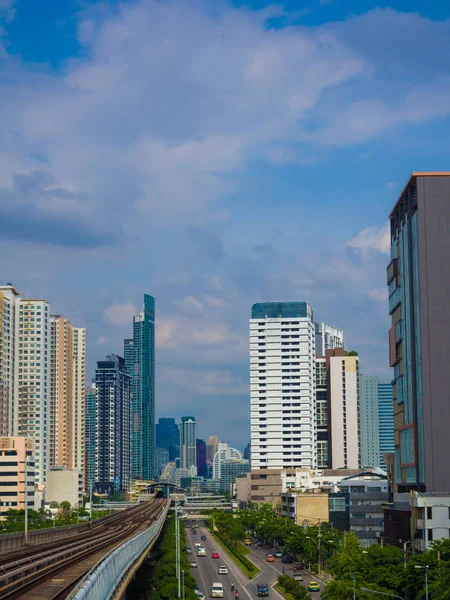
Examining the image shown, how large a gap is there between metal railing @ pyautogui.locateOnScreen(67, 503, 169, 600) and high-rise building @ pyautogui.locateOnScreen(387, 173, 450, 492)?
4032 cm

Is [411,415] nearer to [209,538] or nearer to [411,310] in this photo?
[411,310]

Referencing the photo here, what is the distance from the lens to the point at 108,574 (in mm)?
42844

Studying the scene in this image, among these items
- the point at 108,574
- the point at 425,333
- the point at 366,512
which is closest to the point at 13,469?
the point at 366,512

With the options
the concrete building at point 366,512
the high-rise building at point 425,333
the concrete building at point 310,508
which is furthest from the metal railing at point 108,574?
the concrete building at point 310,508

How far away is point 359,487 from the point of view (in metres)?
149

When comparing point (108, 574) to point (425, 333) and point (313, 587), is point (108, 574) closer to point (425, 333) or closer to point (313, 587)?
point (313, 587)

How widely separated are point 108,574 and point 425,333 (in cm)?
6900

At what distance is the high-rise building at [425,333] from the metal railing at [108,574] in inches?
1588

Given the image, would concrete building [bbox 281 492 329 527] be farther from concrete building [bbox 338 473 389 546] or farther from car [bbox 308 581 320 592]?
car [bbox 308 581 320 592]

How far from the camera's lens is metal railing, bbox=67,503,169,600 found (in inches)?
1246

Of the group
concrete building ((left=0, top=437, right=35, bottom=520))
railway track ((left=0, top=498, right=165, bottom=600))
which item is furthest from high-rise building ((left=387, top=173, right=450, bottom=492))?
concrete building ((left=0, top=437, right=35, bottom=520))

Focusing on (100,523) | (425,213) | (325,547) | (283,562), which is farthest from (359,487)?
(425,213)

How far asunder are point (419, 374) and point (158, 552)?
50.9m

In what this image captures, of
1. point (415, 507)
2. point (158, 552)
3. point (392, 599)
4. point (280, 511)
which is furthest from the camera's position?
point (280, 511)
